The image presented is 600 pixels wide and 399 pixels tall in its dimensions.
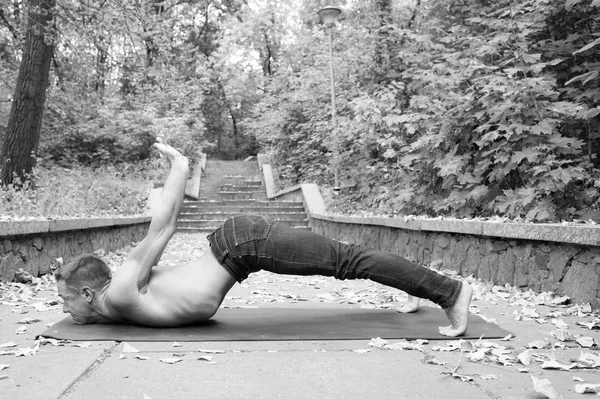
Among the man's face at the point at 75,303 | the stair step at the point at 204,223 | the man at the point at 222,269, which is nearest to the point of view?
the man at the point at 222,269

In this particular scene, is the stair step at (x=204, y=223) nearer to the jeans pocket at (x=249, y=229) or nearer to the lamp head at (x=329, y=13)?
the lamp head at (x=329, y=13)

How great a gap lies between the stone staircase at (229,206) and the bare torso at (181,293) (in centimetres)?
965

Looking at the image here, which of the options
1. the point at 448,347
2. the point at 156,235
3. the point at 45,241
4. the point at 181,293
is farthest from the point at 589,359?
the point at 45,241

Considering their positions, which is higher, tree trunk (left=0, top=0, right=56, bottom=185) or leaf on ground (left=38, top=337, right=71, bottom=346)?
tree trunk (left=0, top=0, right=56, bottom=185)

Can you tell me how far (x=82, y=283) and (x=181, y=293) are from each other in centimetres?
57

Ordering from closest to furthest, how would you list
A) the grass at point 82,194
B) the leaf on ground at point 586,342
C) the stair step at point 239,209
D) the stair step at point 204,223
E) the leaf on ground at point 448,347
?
1. the leaf on ground at point 448,347
2. the leaf on ground at point 586,342
3. the grass at point 82,194
4. the stair step at point 204,223
5. the stair step at point 239,209

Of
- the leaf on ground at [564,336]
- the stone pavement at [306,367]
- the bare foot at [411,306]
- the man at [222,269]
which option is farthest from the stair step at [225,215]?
the leaf on ground at [564,336]

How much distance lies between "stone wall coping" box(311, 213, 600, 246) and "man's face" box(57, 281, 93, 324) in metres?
3.38

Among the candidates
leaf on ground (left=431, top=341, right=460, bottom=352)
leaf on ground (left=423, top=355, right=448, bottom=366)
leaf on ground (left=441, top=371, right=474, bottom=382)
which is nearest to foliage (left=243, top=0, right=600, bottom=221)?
leaf on ground (left=431, top=341, right=460, bottom=352)

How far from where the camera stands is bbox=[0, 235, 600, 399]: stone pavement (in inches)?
88.7

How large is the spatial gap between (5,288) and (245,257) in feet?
9.98

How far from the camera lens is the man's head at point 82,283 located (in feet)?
10.8

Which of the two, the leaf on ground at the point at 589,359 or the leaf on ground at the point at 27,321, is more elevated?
the leaf on ground at the point at 589,359

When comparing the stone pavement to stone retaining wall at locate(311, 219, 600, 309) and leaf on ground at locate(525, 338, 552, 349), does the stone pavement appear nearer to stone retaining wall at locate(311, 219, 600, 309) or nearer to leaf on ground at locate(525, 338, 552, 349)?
leaf on ground at locate(525, 338, 552, 349)
